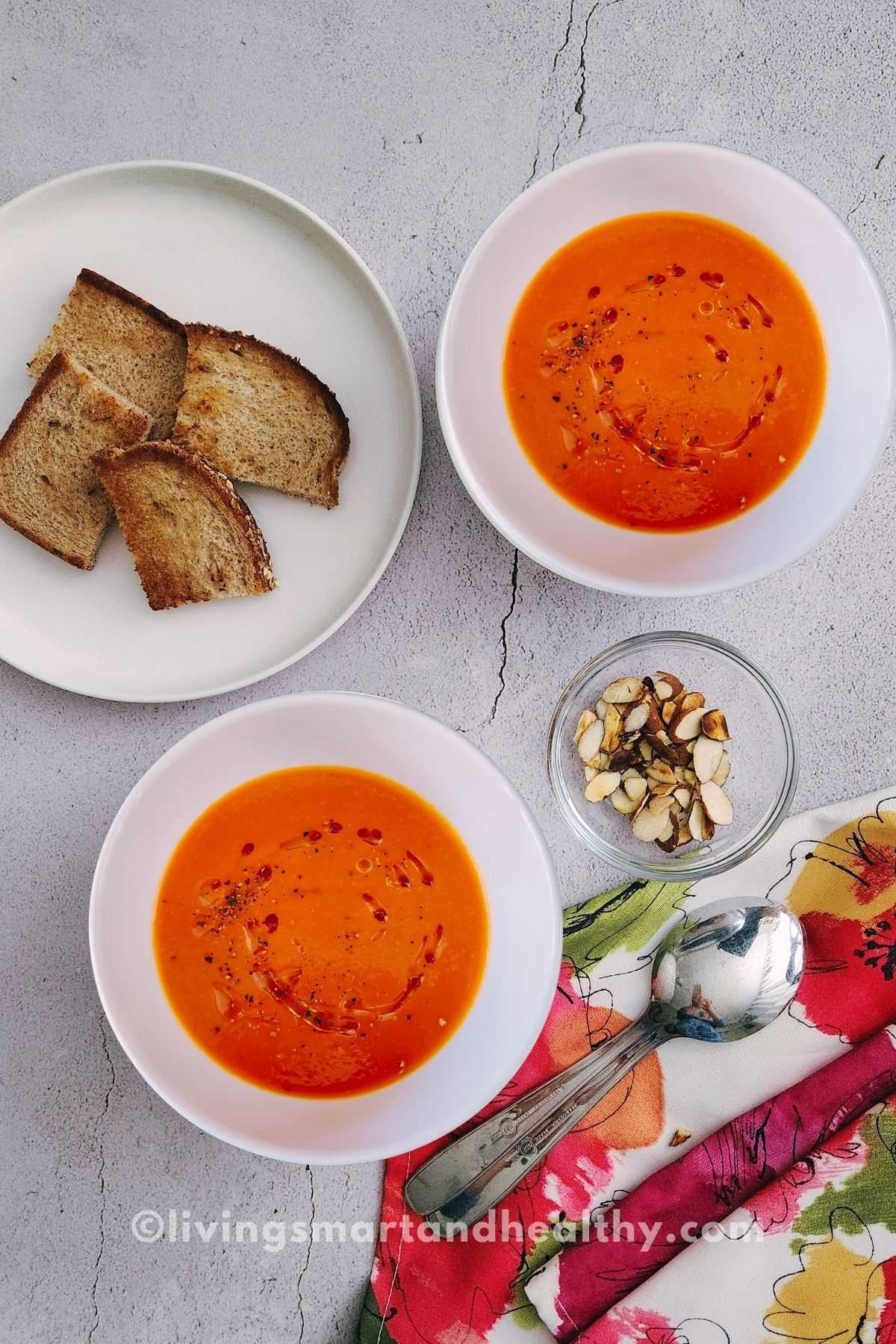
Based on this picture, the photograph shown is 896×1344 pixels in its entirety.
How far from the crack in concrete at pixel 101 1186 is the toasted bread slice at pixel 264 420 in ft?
2.77

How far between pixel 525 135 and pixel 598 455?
50cm

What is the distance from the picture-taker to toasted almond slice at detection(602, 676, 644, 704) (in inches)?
54.6

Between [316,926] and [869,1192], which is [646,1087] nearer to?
[869,1192]

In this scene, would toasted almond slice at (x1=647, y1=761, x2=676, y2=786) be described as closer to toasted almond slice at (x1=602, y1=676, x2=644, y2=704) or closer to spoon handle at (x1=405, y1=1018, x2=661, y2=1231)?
toasted almond slice at (x1=602, y1=676, x2=644, y2=704)

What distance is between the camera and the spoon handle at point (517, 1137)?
4.45 ft

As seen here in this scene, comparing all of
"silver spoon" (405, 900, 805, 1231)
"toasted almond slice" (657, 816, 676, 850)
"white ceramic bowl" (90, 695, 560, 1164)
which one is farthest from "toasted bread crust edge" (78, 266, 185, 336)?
"silver spoon" (405, 900, 805, 1231)

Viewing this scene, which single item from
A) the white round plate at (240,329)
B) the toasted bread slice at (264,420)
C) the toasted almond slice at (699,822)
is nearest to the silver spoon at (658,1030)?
the toasted almond slice at (699,822)

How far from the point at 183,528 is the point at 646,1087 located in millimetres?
1040

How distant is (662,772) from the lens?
1377mm

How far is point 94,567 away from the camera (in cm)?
136

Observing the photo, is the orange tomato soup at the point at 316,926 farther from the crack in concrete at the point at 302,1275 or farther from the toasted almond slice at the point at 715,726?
the toasted almond slice at the point at 715,726

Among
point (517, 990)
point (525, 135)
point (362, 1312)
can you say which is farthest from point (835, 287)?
point (362, 1312)

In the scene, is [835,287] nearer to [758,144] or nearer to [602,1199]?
[758,144]

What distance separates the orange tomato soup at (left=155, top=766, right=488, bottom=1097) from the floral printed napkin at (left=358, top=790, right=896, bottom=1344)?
0.68ft
